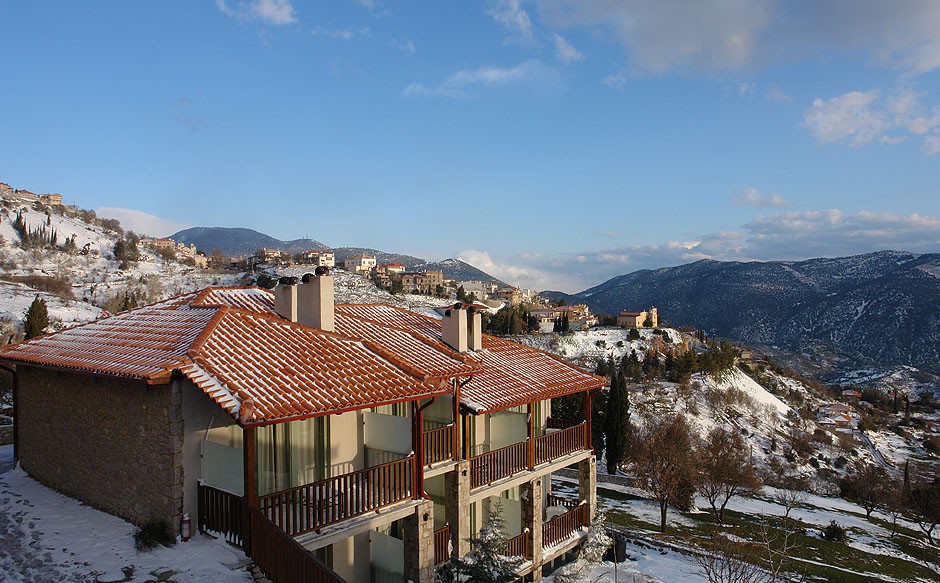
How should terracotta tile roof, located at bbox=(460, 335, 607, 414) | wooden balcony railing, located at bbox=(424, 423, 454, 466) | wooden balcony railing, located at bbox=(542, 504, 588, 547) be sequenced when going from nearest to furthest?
wooden balcony railing, located at bbox=(424, 423, 454, 466)
terracotta tile roof, located at bbox=(460, 335, 607, 414)
wooden balcony railing, located at bbox=(542, 504, 588, 547)

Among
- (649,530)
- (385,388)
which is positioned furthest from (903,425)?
(385,388)

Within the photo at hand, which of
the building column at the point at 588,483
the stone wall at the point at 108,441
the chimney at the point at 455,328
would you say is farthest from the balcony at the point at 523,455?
the stone wall at the point at 108,441

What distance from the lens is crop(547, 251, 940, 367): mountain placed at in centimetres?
14362

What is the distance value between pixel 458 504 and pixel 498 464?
5.94ft

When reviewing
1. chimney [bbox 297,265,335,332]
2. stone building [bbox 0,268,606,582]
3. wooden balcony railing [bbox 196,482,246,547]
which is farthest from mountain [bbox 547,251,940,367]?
wooden balcony railing [bbox 196,482,246,547]

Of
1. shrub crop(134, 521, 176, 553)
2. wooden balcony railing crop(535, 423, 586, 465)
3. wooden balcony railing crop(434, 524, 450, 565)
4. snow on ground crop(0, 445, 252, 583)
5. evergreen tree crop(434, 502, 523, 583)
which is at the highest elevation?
shrub crop(134, 521, 176, 553)

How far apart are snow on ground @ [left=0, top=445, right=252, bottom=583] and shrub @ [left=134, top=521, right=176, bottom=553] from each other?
10 centimetres

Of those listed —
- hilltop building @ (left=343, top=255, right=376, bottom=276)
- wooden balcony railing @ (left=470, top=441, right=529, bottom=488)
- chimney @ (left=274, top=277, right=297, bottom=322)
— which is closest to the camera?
chimney @ (left=274, top=277, right=297, bottom=322)

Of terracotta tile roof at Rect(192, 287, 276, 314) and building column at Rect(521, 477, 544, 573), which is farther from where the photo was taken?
building column at Rect(521, 477, 544, 573)

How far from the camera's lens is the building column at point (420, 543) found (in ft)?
35.1

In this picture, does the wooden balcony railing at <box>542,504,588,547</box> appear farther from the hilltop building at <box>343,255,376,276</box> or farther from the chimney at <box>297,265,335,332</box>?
the hilltop building at <box>343,255,376,276</box>

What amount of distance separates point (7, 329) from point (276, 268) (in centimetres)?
6797


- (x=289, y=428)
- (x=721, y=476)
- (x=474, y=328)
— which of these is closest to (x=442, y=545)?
(x=289, y=428)

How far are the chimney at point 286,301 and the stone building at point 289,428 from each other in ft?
0.10
